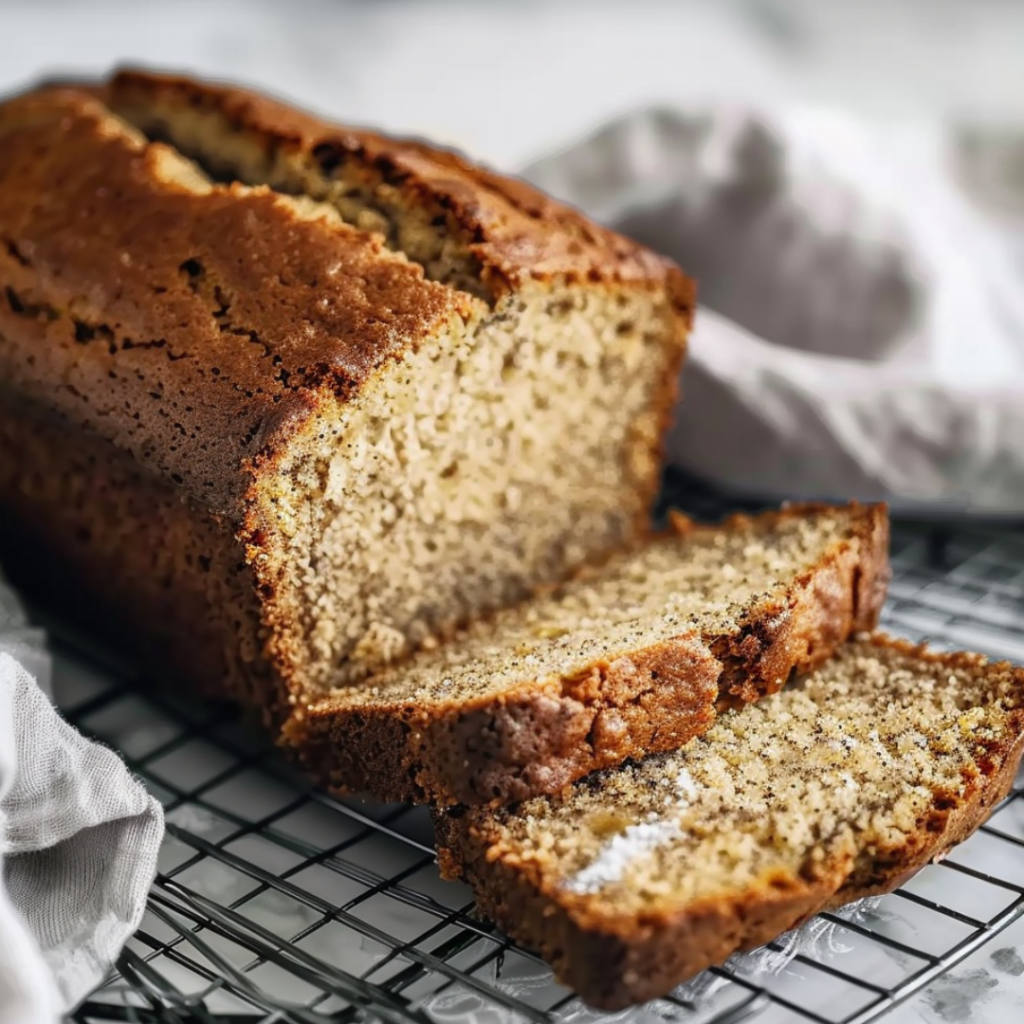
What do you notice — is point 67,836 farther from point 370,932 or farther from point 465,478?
point 465,478

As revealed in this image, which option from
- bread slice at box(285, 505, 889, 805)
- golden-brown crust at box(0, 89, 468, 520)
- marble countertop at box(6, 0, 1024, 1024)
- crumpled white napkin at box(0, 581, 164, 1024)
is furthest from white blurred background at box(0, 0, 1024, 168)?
crumpled white napkin at box(0, 581, 164, 1024)

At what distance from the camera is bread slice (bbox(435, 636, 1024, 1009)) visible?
2.13m

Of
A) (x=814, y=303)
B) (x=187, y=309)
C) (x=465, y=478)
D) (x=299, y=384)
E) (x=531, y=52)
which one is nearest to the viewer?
(x=299, y=384)

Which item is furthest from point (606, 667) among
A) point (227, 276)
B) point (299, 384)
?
point (227, 276)

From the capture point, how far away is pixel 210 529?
9.11 ft

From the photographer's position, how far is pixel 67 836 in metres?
2.44

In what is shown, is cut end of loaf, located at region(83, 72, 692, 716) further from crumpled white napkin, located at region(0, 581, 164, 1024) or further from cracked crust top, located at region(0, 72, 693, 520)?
crumpled white napkin, located at region(0, 581, 164, 1024)

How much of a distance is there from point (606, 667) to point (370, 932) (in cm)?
62

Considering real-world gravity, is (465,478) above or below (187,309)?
below

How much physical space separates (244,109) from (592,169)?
114 cm

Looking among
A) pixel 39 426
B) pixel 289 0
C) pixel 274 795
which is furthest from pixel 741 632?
pixel 289 0

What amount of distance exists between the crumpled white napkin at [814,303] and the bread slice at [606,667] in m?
0.66

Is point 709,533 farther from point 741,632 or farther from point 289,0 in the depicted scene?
point 289,0

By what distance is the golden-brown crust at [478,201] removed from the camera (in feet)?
9.61
